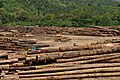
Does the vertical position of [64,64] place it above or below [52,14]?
below

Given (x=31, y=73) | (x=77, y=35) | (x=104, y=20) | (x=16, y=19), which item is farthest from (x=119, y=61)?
(x=16, y=19)

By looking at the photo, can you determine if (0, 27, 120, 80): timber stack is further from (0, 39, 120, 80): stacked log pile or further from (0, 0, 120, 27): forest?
(0, 0, 120, 27): forest

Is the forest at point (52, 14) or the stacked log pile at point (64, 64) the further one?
the forest at point (52, 14)

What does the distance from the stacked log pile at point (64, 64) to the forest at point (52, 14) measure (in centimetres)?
3076

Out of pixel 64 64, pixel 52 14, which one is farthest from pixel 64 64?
pixel 52 14

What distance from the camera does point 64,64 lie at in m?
7.95

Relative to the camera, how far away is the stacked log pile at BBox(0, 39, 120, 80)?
7.54m

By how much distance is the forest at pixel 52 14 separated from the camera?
41.7 m

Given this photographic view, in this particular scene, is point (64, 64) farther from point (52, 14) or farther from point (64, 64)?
point (52, 14)

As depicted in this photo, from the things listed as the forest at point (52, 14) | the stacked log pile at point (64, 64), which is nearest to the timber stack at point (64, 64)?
the stacked log pile at point (64, 64)

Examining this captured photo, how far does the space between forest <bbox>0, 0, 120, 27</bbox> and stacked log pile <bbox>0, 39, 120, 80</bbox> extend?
30756 mm

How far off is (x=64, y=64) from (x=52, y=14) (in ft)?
152

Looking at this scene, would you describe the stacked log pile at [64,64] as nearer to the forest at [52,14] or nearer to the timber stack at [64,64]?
the timber stack at [64,64]

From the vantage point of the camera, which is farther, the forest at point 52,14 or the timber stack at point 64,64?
the forest at point 52,14
